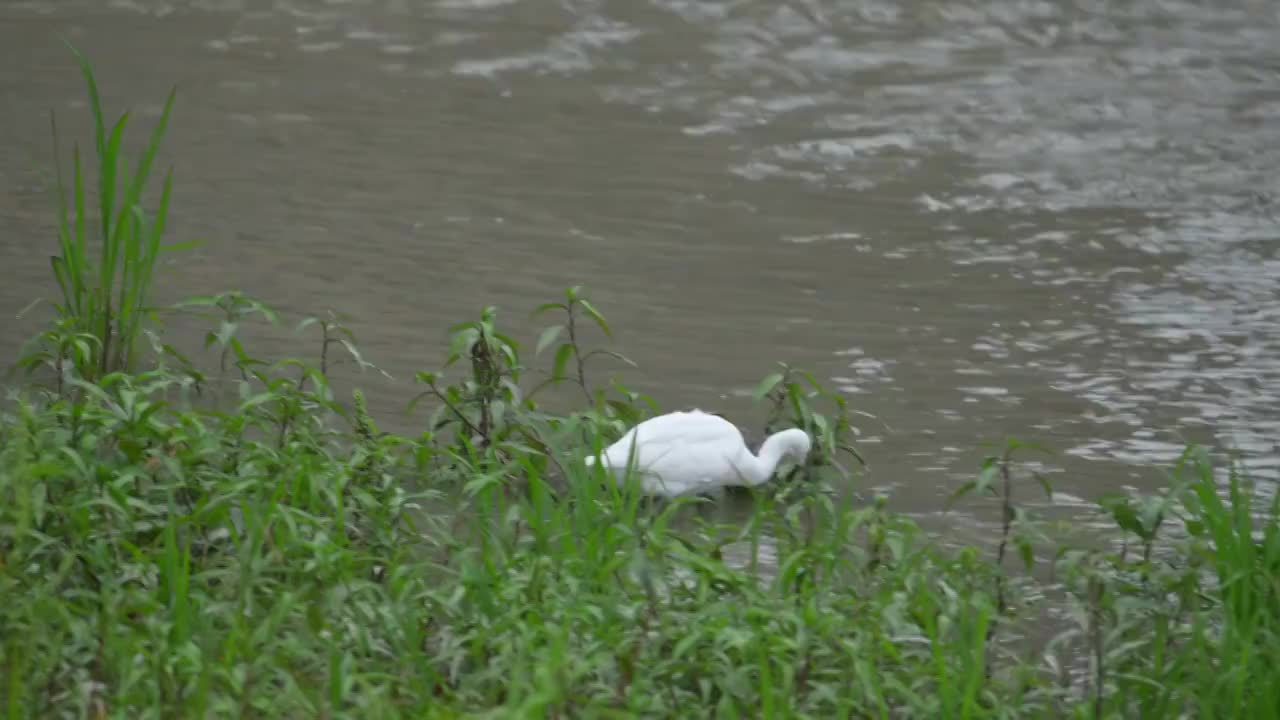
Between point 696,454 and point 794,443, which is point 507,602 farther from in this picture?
point 794,443

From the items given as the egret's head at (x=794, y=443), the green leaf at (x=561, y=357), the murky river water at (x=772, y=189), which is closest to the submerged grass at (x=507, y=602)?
the green leaf at (x=561, y=357)

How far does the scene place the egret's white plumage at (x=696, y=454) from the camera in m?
4.57

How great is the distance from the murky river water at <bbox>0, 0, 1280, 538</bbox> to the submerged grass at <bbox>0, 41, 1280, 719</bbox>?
3.67 ft

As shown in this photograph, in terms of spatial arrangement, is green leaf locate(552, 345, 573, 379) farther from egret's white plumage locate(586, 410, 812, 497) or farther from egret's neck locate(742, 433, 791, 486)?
egret's neck locate(742, 433, 791, 486)

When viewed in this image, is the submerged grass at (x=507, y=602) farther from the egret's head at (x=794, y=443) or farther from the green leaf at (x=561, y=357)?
the egret's head at (x=794, y=443)

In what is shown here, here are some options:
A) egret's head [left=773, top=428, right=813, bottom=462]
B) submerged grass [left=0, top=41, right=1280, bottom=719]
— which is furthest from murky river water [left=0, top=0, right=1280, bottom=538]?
submerged grass [left=0, top=41, right=1280, bottom=719]

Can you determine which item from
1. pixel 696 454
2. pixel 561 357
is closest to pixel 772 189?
pixel 696 454

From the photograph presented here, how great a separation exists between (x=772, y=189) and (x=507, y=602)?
4.20m

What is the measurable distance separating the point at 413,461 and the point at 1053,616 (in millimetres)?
1735

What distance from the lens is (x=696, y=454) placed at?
459 centimetres

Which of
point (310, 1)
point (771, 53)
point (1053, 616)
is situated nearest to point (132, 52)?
point (310, 1)

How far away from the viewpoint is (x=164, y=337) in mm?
5566

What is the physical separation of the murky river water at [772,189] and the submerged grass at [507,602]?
112 centimetres

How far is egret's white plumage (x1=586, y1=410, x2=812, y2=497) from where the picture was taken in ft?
15.0
